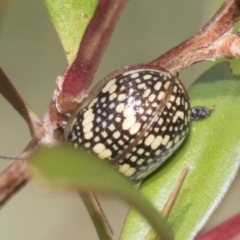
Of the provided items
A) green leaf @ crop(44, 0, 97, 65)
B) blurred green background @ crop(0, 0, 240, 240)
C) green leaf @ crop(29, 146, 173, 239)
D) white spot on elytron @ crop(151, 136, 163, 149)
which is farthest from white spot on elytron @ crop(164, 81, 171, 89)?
blurred green background @ crop(0, 0, 240, 240)

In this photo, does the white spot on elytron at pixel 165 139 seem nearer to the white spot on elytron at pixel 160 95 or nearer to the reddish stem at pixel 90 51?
the white spot on elytron at pixel 160 95

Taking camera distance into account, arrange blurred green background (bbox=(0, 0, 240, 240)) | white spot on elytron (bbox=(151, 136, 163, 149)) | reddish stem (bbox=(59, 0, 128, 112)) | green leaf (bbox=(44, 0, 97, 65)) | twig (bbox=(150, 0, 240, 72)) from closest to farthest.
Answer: reddish stem (bbox=(59, 0, 128, 112)) → twig (bbox=(150, 0, 240, 72)) → green leaf (bbox=(44, 0, 97, 65)) → white spot on elytron (bbox=(151, 136, 163, 149)) → blurred green background (bbox=(0, 0, 240, 240))

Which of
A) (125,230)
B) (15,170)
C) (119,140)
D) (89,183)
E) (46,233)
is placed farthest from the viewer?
(46,233)

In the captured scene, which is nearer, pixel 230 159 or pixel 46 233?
pixel 230 159

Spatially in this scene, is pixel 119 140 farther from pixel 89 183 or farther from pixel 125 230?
pixel 89 183

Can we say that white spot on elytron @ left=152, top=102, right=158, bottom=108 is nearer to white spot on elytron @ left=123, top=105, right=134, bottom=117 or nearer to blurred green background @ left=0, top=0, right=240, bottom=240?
white spot on elytron @ left=123, top=105, right=134, bottom=117

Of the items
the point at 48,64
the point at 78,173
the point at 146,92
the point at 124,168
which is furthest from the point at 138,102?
the point at 48,64

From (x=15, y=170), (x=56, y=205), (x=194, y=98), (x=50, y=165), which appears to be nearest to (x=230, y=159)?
(x=194, y=98)
